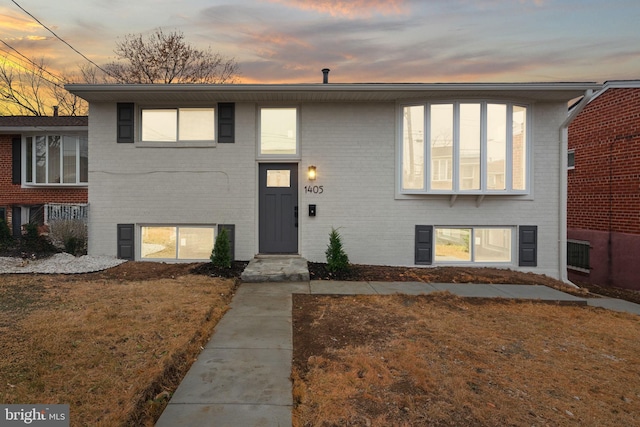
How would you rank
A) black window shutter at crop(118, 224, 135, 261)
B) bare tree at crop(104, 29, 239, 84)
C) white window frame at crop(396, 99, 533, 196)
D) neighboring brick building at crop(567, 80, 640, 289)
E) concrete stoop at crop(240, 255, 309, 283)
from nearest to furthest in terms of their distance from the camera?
1. concrete stoop at crop(240, 255, 309, 283)
2. white window frame at crop(396, 99, 533, 196)
3. black window shutter at crop(118, 224, 135, 261)
4. neighboring brick building at crop(567, 80, 640, 289)
5. bare tree at crop(104, 29, 239, 84)

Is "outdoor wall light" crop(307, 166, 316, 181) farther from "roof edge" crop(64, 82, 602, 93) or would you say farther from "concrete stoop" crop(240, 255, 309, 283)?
"concrete stoop" crop(240, 255, 309, 283)

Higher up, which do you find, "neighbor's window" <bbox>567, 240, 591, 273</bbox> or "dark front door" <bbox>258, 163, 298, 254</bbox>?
"dark front door" <bbox>258, 163, 298, 254</bbox>

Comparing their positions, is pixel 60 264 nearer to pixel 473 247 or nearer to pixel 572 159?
pixel 473 247

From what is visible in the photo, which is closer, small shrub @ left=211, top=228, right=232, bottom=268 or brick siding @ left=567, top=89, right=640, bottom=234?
small shrub @ left=211, top=228, right=232, bottom=268

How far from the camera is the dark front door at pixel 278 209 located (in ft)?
25.8

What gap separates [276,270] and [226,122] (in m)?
3.83

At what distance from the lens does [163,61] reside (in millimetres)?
17297

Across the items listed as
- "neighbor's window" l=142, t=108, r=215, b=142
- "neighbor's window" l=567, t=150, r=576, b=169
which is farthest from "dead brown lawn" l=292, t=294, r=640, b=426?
"neighbor's window" l=567, t=150, r=576, b=169

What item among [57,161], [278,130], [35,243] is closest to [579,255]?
[278,130]

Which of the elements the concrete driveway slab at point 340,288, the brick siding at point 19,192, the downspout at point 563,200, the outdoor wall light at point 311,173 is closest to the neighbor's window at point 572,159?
the downspout at point 563,200

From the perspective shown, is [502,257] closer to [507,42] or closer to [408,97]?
[408,97]

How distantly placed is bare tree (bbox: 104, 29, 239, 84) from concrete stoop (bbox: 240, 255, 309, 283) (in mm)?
14213

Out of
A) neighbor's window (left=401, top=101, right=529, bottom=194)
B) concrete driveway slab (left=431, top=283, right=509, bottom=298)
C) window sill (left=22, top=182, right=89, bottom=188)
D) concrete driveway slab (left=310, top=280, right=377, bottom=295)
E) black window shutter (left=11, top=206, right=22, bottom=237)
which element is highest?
neighbor's window (left=401, top=101, right=529, bottom=194)

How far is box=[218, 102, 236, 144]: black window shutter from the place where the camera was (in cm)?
772
